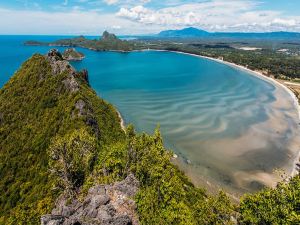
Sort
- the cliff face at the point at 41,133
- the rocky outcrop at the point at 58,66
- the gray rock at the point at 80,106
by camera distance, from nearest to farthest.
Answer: the cliff face at the point at 41,133
the gray rock at the point at 80,106
the rocky outcrop at the point at 58,66

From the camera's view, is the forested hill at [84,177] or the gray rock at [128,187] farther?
the gray rock at [128,187]

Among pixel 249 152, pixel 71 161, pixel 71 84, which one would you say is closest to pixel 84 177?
pixel 71 161

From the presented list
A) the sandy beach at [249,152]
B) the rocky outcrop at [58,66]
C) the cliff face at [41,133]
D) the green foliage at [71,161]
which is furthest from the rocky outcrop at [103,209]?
the rocky outcrop at [58,66]

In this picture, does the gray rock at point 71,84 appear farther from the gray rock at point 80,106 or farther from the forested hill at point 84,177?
the gray rock at point 80,106

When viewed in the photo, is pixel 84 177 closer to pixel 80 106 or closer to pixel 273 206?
pixel 80 106

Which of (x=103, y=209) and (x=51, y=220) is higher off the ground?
(x=51, y=220)

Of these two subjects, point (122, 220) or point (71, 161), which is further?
point (71, 161)

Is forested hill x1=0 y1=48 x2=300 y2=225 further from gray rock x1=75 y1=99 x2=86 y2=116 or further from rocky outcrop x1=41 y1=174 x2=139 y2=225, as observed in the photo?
gray rock x1=75 y1=99 x2=86 y2=116
